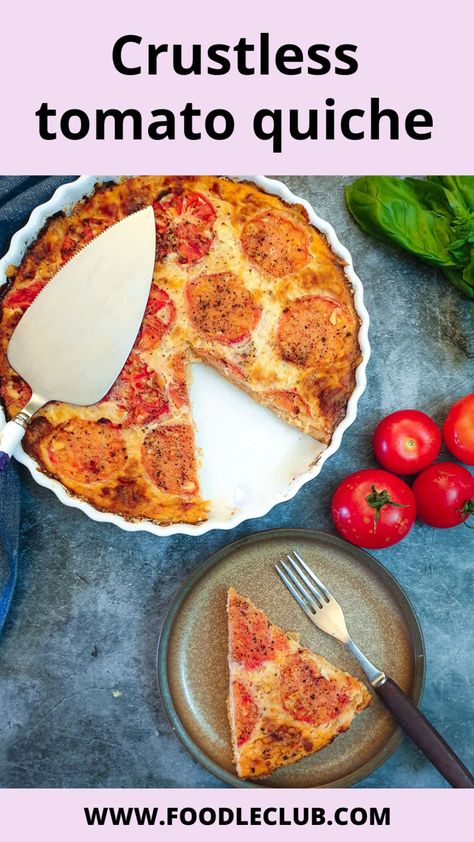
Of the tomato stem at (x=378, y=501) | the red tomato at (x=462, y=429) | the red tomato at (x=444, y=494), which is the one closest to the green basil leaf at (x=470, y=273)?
the red tomato at (x=462, y=429)

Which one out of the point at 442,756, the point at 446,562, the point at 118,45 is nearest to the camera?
the point at 442,756

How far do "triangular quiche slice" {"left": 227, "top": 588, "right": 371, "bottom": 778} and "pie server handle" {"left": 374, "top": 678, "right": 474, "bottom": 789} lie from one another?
0.46 ft

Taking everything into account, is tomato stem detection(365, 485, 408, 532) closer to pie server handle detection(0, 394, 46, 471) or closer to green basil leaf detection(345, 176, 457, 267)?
green basil leaf detection(345, 176, 457, 267)

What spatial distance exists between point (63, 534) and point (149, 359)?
97 cm

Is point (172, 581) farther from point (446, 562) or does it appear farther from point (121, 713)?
point (446, 562)

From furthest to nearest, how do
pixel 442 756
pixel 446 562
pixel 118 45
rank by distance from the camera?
pixel 446 562, pixel 118 45, pixel 442 756

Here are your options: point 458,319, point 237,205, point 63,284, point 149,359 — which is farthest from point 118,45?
point 458,319

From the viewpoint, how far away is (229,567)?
3.62m

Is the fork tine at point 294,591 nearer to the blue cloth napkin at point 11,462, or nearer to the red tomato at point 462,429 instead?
the red tomato at point 462,429

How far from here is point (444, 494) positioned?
3578 mm

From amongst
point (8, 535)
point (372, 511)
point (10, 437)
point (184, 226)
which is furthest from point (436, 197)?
point (8, 535)

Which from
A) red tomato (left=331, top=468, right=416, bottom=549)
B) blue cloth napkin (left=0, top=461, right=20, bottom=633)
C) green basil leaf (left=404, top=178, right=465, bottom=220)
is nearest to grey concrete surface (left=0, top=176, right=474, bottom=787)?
blue cloth napkin (left=0, top=461, right=20, bottom=633)

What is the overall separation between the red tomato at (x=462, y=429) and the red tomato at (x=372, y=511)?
1.09 ft

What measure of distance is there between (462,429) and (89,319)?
1816 millimetres
